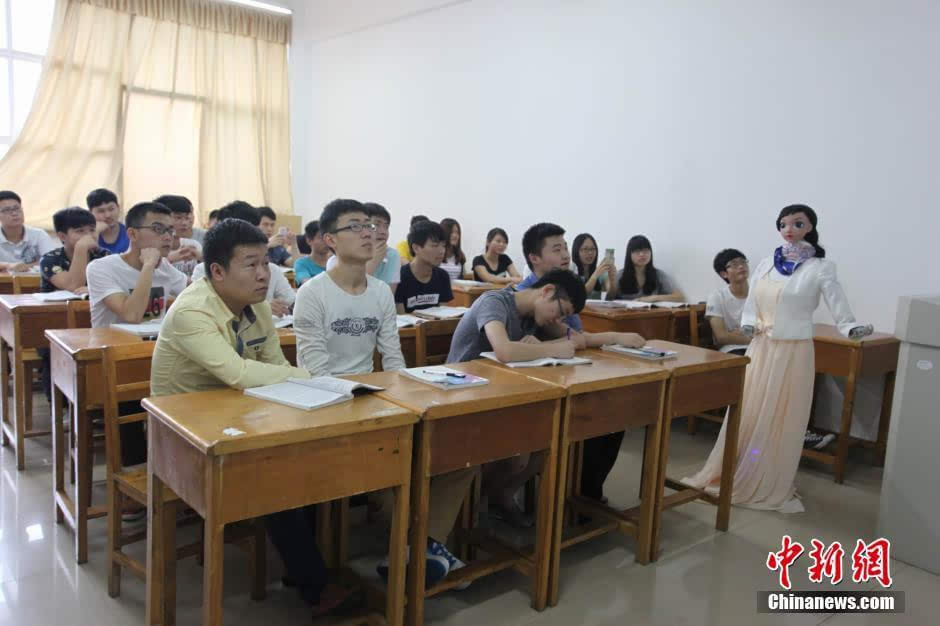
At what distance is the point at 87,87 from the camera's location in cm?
725

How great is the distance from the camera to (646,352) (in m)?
2.54

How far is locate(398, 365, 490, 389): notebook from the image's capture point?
192 cm

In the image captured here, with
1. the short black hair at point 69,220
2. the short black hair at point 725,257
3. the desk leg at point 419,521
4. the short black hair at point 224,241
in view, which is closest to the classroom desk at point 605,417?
the desk leg at point 419,521

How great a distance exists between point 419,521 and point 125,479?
0.91m

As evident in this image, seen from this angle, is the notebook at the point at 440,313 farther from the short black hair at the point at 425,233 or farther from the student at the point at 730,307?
the student at the point at 730,307

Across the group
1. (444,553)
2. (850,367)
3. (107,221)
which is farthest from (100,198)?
(850,367)

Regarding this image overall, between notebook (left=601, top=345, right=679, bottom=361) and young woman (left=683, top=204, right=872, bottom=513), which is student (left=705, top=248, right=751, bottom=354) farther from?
notebook (left=601, top=345, right=679, bottom=361)

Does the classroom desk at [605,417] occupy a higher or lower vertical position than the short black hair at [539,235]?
lower

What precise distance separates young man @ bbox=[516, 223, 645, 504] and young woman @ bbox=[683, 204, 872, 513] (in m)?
0.59

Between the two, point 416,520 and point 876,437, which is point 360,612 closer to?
point 416,520

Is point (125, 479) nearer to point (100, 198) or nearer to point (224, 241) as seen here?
point (224, 241)

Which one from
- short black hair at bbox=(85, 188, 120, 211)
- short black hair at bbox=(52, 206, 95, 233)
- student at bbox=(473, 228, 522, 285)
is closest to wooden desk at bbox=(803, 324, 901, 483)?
student at bbox=(473, 228, 522, 285)

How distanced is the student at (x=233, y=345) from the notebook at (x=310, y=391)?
6 cm

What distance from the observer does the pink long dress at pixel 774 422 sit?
9.84 feet
